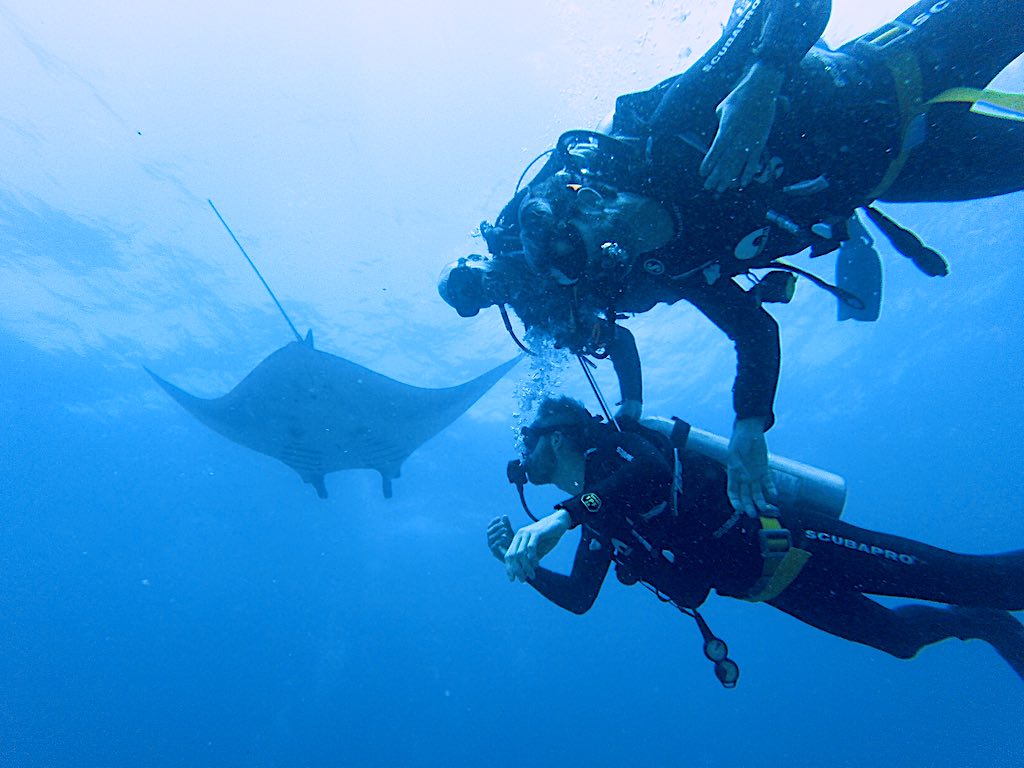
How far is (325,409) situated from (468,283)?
7985 mm

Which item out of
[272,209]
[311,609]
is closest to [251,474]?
[272,209]

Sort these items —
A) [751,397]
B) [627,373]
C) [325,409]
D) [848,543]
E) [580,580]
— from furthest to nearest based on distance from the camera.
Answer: [325,409] < [627,373] < [580,580] < [848,543] < [751,397]

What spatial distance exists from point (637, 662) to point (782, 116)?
68285 millimetres

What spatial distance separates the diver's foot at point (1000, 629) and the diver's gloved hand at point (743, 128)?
155 inches

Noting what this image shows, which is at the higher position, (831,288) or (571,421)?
(831,288)

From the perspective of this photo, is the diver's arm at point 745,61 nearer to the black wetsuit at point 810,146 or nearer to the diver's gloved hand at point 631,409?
the black wetsuit at point 810,146

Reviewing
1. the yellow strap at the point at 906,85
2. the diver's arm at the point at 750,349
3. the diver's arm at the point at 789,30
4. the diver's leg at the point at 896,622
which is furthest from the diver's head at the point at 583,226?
the diver's leg at the point at 896,622

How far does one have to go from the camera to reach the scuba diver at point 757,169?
257 cm

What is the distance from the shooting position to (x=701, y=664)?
→ 201 ft

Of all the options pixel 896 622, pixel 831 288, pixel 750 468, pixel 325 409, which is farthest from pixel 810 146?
pixel 325 409

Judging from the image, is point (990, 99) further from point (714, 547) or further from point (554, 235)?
point (714, 547)

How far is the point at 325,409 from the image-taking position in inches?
417

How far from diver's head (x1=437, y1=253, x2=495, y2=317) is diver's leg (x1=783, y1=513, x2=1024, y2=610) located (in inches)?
104

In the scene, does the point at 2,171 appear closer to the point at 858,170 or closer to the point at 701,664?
the point at 858,170
